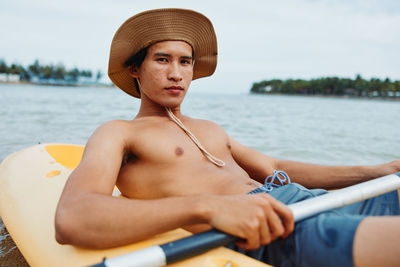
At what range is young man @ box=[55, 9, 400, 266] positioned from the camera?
3.80 feet

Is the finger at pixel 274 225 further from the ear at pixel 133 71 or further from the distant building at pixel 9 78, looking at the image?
the distant building at pixel 9 78

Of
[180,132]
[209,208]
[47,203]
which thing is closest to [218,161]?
[180,132]

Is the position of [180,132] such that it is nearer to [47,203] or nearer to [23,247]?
[47,203]

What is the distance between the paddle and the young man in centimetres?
4

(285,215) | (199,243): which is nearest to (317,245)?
(285,215)

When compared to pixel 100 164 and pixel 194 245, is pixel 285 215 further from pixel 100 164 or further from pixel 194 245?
pixel 100 164

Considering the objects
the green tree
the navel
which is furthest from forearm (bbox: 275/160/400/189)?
the green tree

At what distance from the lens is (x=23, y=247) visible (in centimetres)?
175

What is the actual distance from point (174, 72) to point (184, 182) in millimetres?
654

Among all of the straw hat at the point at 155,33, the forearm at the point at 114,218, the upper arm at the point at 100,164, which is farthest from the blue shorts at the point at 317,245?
the straw hat at the point at 155,33

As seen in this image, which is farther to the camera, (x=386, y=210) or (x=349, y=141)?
(x=349, y=141)

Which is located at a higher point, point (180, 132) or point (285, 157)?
point (180, 132)

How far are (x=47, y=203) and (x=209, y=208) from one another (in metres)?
1.26

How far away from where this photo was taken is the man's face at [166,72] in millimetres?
1924
